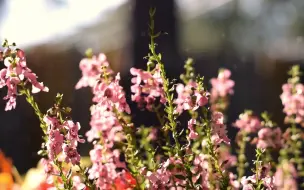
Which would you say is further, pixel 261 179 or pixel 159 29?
pixel 159 29

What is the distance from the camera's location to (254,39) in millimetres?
2115

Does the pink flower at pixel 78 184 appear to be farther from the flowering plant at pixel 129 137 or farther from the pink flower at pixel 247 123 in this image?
the pink flower at pixel 247 123

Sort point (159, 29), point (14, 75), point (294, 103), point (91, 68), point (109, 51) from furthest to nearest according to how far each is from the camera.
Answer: point (109, 51), point (159, 29), point (294, 103), point (91, 68), point (14, 75)

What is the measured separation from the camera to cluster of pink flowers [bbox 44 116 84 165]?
0.68 meters

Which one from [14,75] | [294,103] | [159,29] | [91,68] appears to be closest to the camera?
[14,75]

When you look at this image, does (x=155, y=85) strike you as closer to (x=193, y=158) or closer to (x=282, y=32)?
(x=193, y=158)

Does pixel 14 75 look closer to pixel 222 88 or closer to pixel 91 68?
pixel 91 68

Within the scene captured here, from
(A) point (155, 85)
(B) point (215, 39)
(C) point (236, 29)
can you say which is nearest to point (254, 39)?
(C) point (236, 29)

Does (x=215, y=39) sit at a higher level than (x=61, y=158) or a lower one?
higher

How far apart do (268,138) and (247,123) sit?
9 cm

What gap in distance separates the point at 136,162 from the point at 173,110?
89mm

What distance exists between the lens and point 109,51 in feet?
5.22

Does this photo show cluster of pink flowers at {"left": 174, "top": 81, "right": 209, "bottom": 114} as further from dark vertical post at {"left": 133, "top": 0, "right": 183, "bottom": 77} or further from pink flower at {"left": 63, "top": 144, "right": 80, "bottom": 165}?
dark vertical post at {"left": 133, "top": 0, "right": 183, "bottom": 77}

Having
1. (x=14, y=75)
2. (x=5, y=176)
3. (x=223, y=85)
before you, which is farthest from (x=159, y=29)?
(x=14, y=75)
